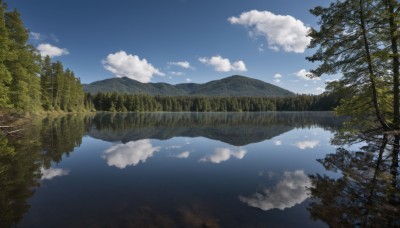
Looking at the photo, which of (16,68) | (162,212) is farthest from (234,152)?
(16,68)

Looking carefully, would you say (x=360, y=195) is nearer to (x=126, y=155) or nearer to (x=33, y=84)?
(x=126, y=155)

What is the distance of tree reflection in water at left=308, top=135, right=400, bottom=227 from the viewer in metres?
7.19

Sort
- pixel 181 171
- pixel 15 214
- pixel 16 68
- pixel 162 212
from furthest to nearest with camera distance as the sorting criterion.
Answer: pixel 16 68 → pixel 181 171 → pixel 162 212 → pixel 15 214

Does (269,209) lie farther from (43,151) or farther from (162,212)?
(43,151)

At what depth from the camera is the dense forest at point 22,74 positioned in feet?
77.8

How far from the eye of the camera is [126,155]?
18.3 meters

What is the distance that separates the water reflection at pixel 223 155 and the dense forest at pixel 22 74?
20293 millimetres

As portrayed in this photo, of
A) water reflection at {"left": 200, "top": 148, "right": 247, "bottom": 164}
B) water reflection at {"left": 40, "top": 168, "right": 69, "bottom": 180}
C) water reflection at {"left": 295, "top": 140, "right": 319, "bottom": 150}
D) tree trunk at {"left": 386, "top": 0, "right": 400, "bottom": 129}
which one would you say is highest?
tree trunk at {"left": 386, "top": 0, "right": 400, "bottom": 129}

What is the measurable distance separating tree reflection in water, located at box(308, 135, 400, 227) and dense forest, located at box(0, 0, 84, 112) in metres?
26.9

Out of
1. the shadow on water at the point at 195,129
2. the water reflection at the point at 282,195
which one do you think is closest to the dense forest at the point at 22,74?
the shadow on water at the point at 195,129

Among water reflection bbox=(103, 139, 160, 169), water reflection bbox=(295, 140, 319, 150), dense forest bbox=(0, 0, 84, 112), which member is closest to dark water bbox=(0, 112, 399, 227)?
water reflection bbox=(103, 139, 160, 169)

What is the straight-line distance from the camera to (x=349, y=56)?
18.7 metres

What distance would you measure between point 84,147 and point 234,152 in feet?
46.2

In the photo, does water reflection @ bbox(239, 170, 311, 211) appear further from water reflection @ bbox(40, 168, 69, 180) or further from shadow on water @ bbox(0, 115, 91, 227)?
water reflection @ bbox(40, 168, 69, 180)
